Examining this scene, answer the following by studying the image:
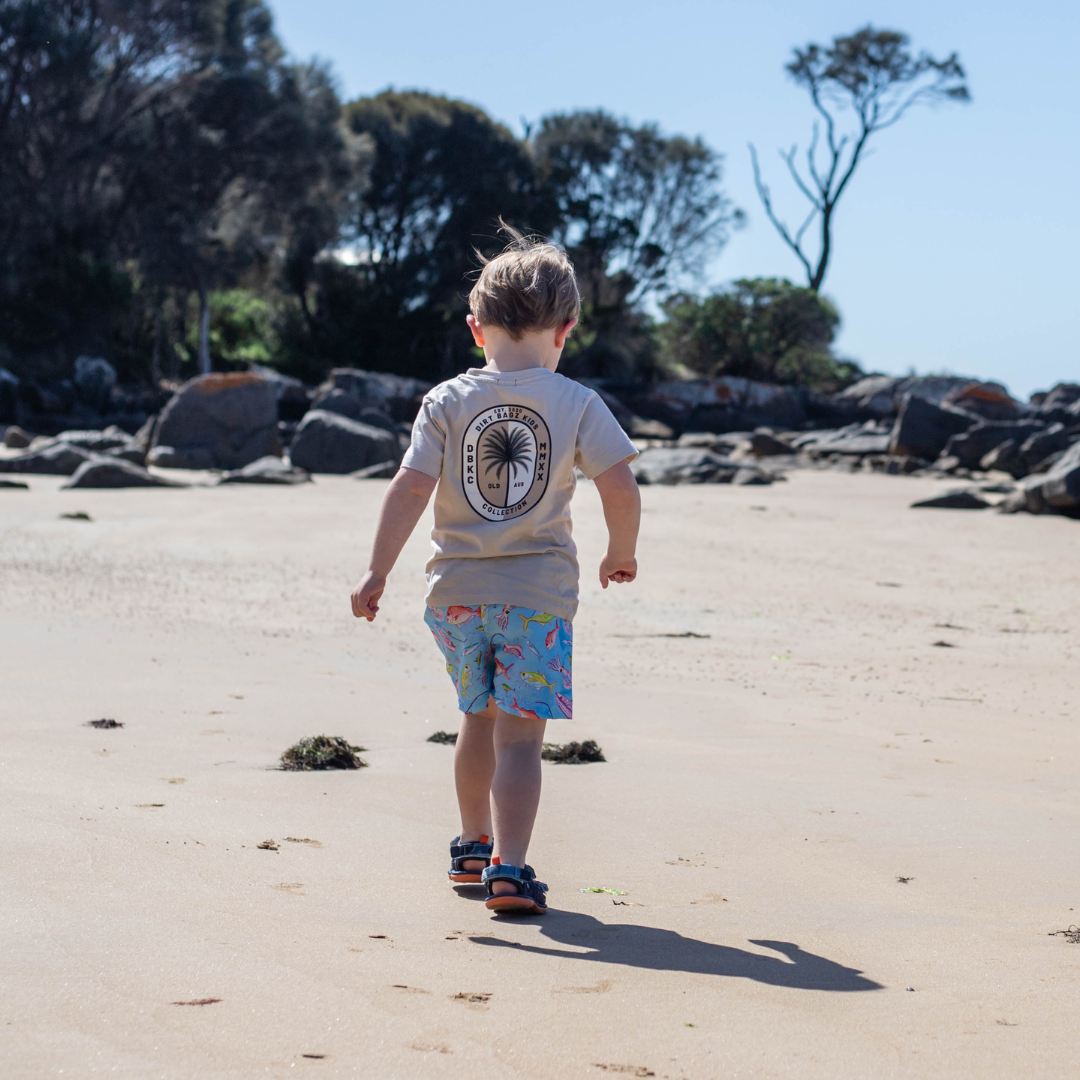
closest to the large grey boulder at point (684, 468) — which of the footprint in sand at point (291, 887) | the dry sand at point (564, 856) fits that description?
the dry sand at point (564, 856)

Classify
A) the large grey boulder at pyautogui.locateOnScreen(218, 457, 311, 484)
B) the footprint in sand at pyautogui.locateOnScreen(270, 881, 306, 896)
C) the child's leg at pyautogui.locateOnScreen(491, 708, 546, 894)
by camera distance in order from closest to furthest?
1. the footprint in sand at pyautogui.locateOnScreen(270, 881, 306, 896)
2. the child's leg at pyautogui.locateOnScreen(491, 708, 546, 894)
3. the large grey boulder at pyautogui.locateOnScreen(218, 457, 311, 484)

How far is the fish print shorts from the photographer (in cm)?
253

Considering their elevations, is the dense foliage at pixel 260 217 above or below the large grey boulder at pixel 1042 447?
above

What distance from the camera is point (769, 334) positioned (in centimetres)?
3322

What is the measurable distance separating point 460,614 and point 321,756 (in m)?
0.91

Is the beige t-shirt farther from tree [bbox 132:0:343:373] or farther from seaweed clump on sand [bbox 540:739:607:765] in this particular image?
tree [bbox 132:0:343:373]

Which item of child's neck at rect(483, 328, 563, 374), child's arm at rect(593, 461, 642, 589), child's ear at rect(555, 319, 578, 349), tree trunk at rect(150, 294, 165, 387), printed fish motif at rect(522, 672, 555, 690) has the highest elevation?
tree trunk at rect(150, 294, 165, 387)

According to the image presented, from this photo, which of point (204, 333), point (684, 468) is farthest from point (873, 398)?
point (684, 468)

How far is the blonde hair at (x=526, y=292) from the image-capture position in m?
2.66

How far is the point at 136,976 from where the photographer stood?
1799 mm

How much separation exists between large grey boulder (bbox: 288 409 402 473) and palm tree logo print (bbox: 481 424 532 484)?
13550 mm

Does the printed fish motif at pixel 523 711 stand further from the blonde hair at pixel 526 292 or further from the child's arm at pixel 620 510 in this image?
the blonde hair at pixel 526 292

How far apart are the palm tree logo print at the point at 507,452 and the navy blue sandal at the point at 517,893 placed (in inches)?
32.1

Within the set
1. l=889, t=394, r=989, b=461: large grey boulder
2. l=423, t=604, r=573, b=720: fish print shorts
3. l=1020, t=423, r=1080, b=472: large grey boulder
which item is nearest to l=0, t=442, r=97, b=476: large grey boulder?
l=889, t=394, r=989, b=461: large grey boulder
